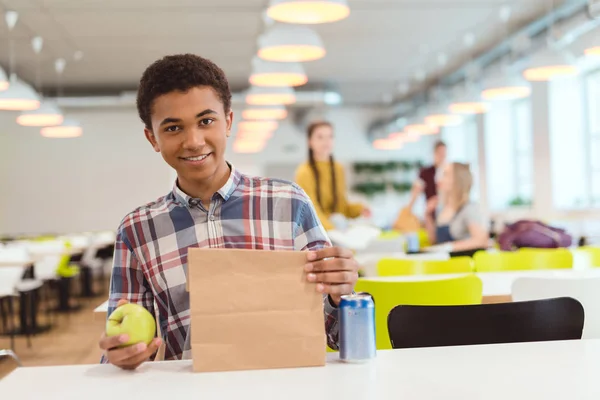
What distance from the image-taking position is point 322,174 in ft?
16.8

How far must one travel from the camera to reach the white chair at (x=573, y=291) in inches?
103

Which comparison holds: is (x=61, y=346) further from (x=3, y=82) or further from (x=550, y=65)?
(x=550, y=65)

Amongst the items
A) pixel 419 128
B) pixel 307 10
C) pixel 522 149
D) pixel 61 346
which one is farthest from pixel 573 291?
pixel 522 149

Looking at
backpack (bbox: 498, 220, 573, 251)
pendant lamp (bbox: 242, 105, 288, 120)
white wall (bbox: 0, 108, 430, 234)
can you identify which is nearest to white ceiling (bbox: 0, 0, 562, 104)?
pendant lamp (bbox: 242, 105, 288, 120)

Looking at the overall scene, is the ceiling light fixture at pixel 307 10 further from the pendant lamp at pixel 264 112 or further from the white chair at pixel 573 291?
the pendant lamp at pixel 264 112

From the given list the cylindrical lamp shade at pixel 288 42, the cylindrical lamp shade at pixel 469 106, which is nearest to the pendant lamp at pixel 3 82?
the cylindrical lamp shade at pixel 288 42

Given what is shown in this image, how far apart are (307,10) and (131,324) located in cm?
321

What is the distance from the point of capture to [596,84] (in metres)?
11.1

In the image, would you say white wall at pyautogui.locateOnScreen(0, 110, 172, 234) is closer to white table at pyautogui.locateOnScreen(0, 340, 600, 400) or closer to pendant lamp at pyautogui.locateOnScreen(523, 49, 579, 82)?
pendant lamp at pyautogui.locateOnScreen(523, 49, 579, 82)

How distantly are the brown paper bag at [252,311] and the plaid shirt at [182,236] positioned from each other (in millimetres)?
A: 312

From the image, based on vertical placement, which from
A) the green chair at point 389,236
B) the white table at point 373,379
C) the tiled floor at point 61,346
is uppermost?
the white table at point 373,379

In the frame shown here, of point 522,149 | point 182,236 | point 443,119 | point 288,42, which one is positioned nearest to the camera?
point 182,236

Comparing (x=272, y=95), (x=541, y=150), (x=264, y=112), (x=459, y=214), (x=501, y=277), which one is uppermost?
(x=264, y=112)

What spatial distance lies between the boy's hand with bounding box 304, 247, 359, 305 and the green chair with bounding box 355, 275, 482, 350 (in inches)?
46.8
